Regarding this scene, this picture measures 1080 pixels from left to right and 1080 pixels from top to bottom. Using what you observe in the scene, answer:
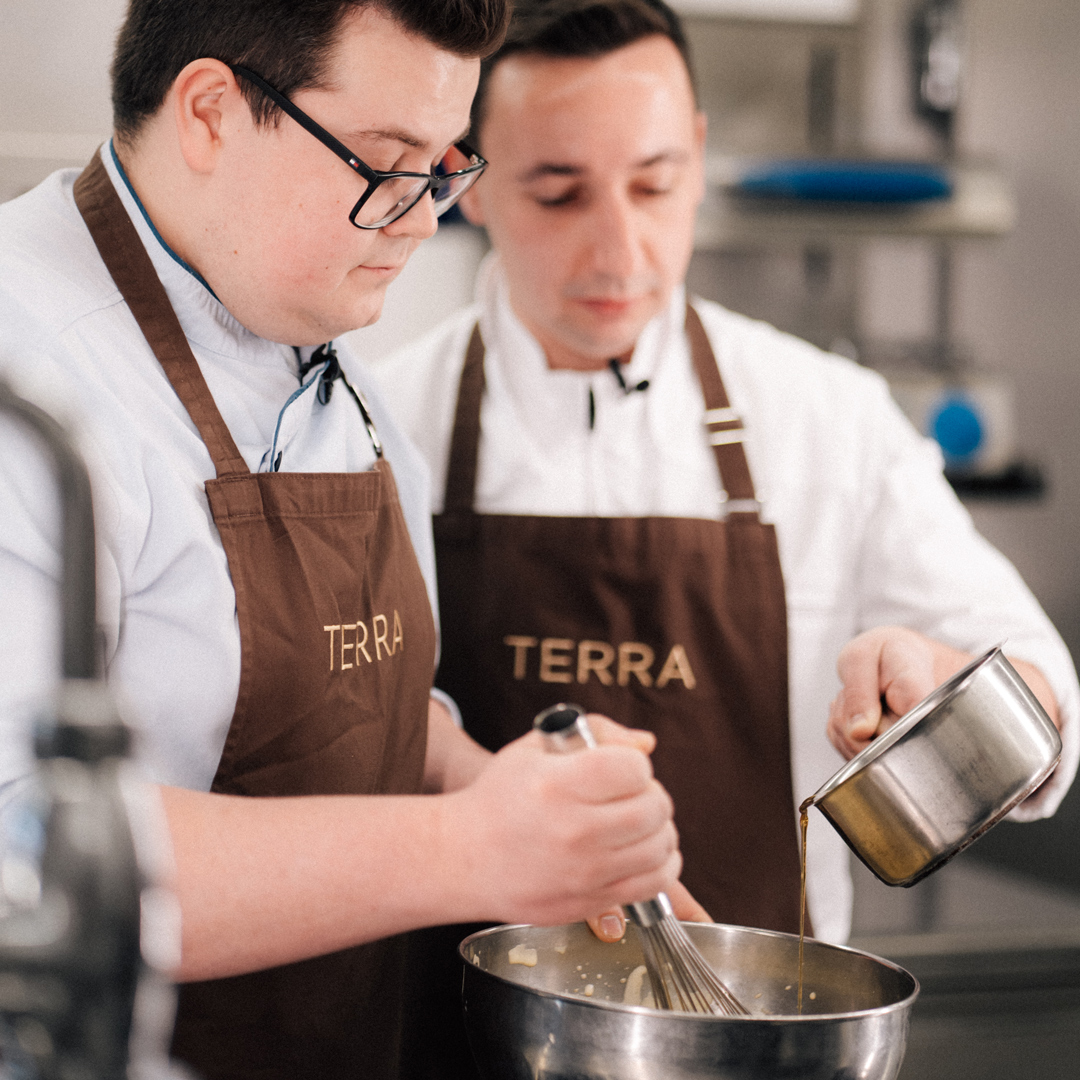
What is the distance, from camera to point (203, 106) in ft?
2.97

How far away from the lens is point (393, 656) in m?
1.11

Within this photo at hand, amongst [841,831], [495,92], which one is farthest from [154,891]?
[495,92]

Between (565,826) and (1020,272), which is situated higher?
(1020,272)

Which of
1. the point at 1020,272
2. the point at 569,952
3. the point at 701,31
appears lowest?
the point at 569,952

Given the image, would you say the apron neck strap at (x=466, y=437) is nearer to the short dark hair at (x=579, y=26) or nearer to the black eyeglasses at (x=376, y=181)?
the short dark hair at (x=579, y=26)

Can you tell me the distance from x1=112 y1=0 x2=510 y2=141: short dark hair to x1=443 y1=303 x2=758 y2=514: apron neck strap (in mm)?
667

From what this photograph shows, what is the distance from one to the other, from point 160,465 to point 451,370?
80 centimetres

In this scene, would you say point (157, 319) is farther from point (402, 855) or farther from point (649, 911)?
point (649, 911)

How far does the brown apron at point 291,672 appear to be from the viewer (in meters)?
0.96

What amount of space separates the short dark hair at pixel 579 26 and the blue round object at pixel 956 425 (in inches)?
45.6

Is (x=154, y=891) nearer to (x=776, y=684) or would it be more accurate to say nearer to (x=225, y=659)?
(x=225, y=659)

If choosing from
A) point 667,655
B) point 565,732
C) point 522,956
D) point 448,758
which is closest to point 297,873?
point 565,732

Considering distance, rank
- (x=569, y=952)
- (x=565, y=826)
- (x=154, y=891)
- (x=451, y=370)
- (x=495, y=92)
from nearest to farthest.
Result: (x=154, y=891)
(x=565, y=826)
(x=569, y=952)
(x=495, y=92)
(x=451, y=370)

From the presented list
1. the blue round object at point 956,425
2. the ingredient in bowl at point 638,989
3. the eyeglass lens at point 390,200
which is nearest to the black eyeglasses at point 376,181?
the eyeglass lens at point 390,200
